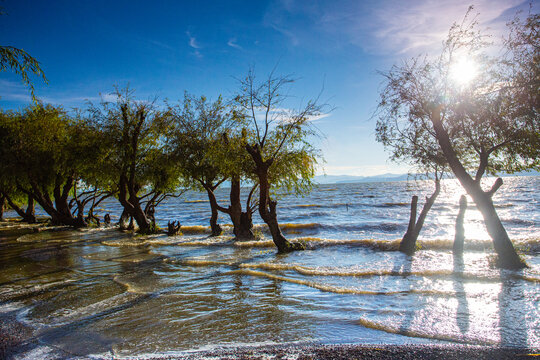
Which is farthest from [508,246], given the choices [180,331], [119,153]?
[119,153]

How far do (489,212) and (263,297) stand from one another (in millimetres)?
10361

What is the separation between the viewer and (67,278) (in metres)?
12.7

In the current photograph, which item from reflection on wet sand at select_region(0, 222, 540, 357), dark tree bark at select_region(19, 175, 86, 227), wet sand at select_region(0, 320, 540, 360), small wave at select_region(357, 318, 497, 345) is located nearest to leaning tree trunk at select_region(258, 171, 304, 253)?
reflection on wet sand at select_region(0, 222, 540, 357)

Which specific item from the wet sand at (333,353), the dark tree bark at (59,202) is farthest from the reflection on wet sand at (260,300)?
the dark tree bark at (59,202)

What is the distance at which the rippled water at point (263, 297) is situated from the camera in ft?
22.3

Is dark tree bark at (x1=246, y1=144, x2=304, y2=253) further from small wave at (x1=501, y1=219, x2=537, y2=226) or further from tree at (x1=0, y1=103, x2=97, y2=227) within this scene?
small wave at (x1=501, y1=219, x2=537, y2=226)

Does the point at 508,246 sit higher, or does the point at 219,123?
the point at 219,123

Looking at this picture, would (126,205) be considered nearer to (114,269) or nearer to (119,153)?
(119,153)

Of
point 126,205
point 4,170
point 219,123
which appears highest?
point 219,123

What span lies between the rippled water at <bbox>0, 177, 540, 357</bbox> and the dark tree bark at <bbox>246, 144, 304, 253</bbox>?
87 cm

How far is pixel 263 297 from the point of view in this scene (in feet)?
32.6

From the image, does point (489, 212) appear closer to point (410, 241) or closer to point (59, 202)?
point (410, 241)

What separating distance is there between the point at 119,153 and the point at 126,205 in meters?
4.69

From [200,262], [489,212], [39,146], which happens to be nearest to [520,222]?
[489,212]
